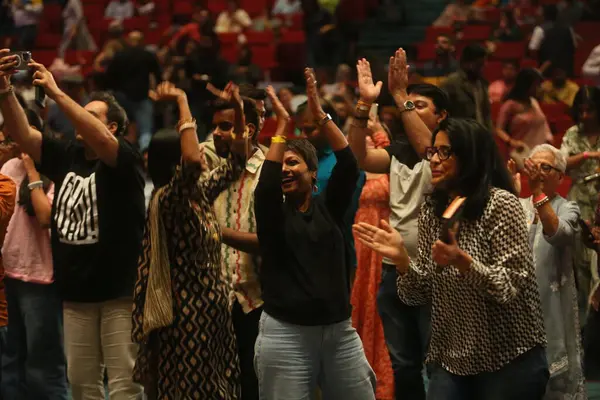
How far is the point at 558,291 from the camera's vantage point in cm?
560

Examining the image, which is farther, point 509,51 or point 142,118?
point 509,51

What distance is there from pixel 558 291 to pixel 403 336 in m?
0.80

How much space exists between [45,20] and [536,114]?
417 inches

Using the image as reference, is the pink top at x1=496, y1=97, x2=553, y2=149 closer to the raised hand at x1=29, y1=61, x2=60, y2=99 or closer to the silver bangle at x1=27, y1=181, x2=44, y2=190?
the silver bangle at x1=27, y1=181, x2=44, y2=190

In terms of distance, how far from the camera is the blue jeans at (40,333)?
20.4 feet

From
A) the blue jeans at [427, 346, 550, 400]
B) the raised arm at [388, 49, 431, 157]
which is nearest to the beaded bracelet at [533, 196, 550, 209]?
the raised arm at [388, 49, 431, 157]

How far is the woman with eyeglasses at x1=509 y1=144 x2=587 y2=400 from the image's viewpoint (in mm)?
5555

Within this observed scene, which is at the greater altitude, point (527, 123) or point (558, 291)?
point (527, 123)

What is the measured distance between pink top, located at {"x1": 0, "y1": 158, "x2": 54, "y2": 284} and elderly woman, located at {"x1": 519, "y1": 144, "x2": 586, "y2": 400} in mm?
2599

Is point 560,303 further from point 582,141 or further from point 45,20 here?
point 45,20

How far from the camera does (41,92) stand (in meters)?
5.30

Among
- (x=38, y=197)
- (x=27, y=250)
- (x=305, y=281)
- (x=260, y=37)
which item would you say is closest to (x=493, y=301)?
(x=305, y=281)

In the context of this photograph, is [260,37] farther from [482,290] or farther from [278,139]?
[482,290]

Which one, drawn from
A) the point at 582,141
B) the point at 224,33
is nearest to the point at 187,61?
the point at 224,33
